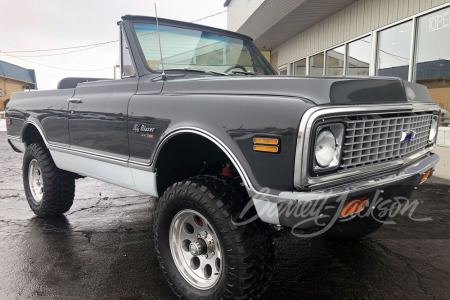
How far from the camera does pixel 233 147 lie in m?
1.93

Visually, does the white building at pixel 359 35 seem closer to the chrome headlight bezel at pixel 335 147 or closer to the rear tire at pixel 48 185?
the chrome headlight bezel at pixel 335 147

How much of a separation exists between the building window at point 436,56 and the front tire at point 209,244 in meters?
5.23

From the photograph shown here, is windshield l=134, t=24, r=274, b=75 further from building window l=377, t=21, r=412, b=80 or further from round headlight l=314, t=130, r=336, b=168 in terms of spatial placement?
building window l=377, t=21, r=412, b=80

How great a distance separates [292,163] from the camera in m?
1.71

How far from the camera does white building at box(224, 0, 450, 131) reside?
6078 millimetres

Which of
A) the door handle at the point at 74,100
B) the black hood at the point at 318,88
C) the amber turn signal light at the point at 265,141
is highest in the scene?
the black hood at the point at 318,88

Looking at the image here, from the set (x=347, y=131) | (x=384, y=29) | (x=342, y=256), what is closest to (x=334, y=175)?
(x=347, y=131)

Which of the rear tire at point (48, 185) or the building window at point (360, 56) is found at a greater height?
the building window at point (360, 56)

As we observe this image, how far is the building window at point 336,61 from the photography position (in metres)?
9.02

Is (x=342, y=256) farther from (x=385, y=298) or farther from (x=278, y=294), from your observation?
(x=278, y=294)

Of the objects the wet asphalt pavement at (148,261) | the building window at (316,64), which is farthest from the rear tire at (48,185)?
the building window at (316,64)

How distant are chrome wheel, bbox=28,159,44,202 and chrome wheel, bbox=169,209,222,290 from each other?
263cm

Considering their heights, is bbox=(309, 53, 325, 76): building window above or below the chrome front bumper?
above

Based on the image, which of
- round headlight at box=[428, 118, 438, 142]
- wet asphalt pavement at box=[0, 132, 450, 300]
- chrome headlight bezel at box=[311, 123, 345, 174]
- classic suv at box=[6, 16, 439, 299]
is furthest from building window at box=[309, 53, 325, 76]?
chrome headlight bezel at box=[311, 123, 345, 174]
